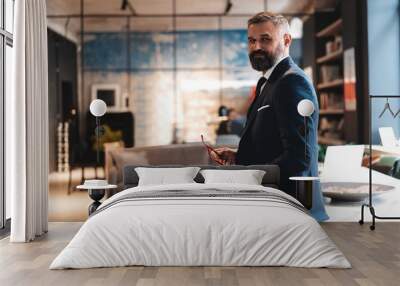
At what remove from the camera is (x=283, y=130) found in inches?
264

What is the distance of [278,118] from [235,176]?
88 cm

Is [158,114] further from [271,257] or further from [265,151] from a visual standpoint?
[271,257]

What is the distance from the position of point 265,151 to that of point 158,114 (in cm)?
187

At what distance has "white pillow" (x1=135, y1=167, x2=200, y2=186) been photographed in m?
6.22

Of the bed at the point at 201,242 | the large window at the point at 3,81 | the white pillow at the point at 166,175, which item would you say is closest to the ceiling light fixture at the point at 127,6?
the large window at the point at 3,81

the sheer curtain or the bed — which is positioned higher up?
the sheer curtain

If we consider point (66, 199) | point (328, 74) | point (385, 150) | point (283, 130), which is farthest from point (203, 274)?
point (328, 74)

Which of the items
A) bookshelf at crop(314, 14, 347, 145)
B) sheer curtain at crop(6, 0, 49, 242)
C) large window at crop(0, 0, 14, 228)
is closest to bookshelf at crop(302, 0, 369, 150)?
bookshelf at crop(314, 14, 347, 145)

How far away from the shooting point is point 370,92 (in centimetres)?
779

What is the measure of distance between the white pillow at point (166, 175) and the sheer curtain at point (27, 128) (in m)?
0.94

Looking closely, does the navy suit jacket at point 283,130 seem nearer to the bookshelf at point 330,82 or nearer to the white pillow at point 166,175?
the white pillow at point 166,175

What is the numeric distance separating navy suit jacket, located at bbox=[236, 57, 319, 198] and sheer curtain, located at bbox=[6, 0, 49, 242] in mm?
2057

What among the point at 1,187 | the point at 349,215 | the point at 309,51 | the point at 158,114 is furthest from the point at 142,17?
the point at 349,215

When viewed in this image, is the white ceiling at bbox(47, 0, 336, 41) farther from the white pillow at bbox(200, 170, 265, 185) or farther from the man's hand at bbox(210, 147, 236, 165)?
the white pillow at bbox(200, 170, 265, 185)
